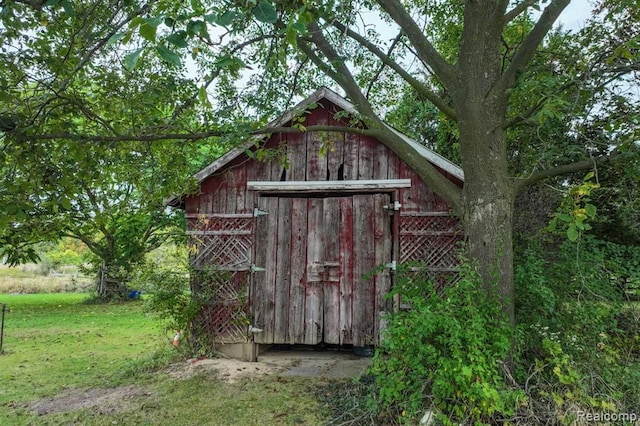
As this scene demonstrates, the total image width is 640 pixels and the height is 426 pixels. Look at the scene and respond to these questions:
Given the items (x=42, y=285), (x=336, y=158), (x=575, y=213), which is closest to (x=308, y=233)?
(x=336, y=158)

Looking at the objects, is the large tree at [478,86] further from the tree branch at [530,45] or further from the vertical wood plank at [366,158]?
the vertical wood plank at [366,158]

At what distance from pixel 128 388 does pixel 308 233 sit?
3.18 metres

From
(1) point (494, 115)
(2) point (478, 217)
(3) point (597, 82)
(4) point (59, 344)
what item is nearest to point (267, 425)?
(2) point (478, 217)

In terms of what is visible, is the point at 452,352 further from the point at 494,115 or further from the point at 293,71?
the point at 293,71

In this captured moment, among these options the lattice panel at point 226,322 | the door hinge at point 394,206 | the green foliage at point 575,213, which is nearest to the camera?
the green foliage at point 575,213

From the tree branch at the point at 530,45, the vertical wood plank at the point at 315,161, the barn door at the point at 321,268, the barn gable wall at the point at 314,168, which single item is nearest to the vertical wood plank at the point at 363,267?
the barn door at the point at 321,268

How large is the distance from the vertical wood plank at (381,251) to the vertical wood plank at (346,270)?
37 cm

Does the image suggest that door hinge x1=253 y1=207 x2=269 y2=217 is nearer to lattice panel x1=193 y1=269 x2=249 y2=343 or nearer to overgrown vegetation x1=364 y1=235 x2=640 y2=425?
lattice panel x1=193 y1=269 x2=249 y2=343

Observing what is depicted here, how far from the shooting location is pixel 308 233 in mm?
6816

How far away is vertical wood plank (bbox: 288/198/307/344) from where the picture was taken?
668 centimetres

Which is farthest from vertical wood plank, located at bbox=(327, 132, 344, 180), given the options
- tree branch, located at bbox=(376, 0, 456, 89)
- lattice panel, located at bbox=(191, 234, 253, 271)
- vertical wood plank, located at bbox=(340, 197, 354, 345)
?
tree branch, located at bbox=(376, 0, 456, 89)

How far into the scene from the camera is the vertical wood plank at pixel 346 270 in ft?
21.6

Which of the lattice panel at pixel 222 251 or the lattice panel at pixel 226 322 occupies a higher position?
the lattice panel at pixel 222 251

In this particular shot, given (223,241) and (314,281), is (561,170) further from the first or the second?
(223,241)
